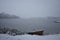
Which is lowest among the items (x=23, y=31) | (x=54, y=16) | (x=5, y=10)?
(x=23, y=31)

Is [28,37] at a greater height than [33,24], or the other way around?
[33,24]

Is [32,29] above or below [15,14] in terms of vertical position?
below

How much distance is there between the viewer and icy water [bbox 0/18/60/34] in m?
1.71

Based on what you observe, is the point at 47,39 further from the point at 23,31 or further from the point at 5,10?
the point at 5,10

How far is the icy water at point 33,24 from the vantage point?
5.61 feet

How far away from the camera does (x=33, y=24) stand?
1737 mm

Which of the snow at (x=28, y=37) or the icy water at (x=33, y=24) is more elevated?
the icy water at (x=33, y=24)

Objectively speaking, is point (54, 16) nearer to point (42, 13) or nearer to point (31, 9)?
point (42, 13)

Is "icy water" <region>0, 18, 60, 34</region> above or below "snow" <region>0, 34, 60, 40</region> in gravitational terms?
above

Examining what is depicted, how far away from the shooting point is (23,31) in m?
1.73

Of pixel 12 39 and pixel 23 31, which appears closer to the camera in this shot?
pixel 12 39

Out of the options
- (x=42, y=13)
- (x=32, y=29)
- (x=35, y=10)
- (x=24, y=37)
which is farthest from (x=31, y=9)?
(x=24, y=37)

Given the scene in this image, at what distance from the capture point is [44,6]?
1786 mm

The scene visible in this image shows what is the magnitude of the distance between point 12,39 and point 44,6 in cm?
74
